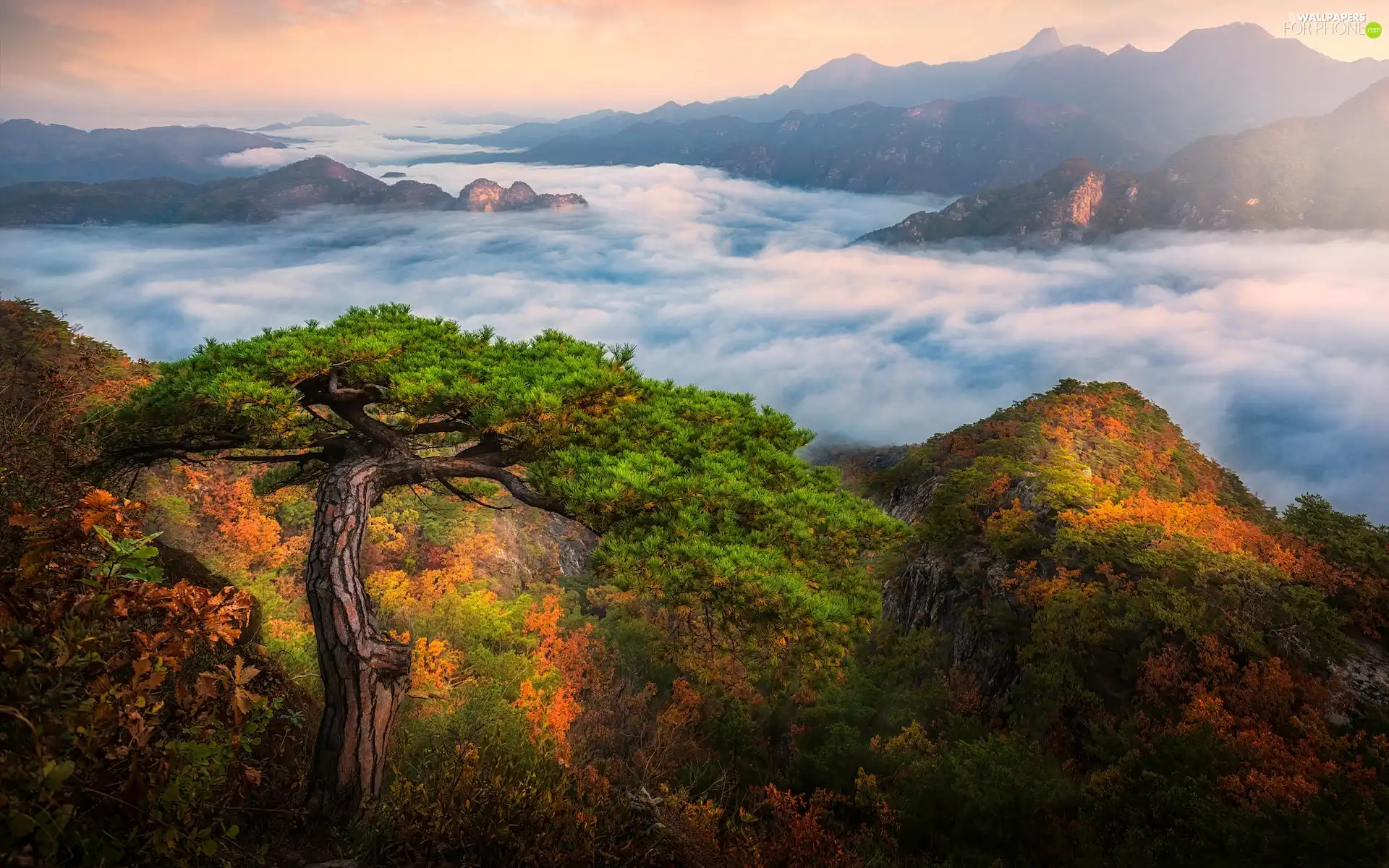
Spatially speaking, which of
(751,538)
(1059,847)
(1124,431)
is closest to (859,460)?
(1124,431)

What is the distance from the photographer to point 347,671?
656 cm

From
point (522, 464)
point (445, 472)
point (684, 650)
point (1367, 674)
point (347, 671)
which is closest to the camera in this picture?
point (347, 671)

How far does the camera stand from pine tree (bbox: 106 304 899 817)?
6797 millimetres

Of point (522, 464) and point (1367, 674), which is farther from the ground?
point (522, 464)

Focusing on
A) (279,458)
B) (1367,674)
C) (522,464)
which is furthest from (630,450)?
(1367,674)

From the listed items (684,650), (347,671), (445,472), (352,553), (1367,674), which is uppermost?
(445,472)

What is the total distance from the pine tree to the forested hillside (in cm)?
6

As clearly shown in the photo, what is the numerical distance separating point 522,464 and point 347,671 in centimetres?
349

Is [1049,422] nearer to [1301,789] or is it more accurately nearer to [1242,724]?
[1242,724]

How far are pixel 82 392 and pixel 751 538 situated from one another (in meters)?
10.7

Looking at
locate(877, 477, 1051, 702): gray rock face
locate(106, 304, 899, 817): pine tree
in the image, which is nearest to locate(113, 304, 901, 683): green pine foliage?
locate(106, 304, 899, 817): pine tree

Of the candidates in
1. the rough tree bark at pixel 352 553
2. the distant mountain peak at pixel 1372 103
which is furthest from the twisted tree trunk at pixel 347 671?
the distant mountain peak at pixel 1372 103

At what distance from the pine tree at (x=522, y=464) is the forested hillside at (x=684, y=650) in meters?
0.06

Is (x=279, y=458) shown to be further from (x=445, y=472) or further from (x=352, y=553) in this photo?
(x=352, y=553)
